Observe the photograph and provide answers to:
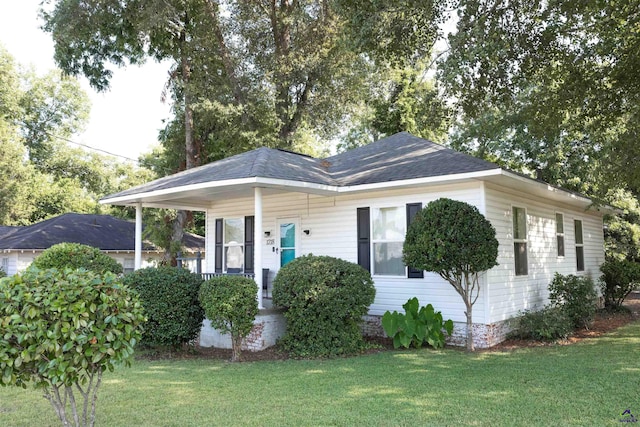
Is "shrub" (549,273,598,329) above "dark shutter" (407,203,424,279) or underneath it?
underneath

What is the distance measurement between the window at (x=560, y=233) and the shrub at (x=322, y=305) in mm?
6558

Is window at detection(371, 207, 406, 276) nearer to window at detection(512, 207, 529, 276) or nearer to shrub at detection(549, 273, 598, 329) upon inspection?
window at detection(512, 207, 529, 276)

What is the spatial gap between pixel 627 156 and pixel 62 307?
10.3m

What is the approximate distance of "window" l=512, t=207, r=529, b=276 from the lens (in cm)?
989

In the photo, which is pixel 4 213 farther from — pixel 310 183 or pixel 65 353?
pixel 65 353

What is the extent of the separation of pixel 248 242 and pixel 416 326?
525 centimetres

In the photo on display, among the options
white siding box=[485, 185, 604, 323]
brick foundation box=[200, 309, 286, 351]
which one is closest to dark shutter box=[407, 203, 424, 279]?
white siding box=[485, 185, 604, 323]

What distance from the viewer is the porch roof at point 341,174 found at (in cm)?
851

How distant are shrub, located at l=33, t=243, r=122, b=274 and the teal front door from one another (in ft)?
13.3

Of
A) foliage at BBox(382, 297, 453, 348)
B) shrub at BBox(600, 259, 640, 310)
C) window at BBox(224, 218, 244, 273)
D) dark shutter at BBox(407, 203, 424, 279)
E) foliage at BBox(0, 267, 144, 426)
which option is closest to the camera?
foliage at BBox(0, 267, 144, 426)

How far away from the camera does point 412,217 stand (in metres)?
9.44

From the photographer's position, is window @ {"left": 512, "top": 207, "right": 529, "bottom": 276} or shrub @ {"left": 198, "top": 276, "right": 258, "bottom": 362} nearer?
shrub @ {"left": 198, "top": 276, "right": 258, "bottom": 362}

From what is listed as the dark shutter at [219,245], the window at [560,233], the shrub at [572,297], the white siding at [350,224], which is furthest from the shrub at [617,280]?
the dark shutter at [219,245]

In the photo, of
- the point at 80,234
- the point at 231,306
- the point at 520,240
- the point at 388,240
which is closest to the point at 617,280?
the point at 520,240
